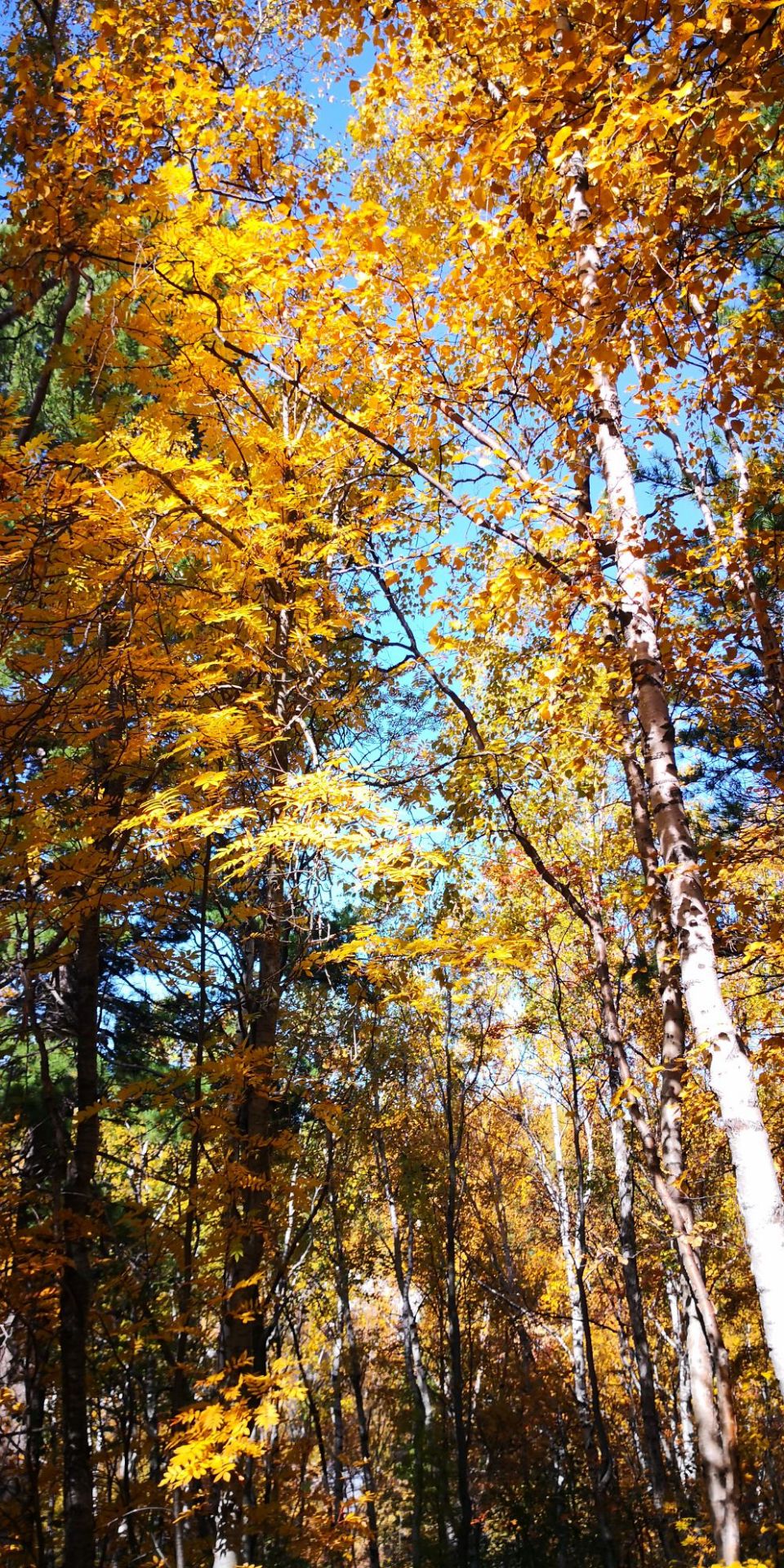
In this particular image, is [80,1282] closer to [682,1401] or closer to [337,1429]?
[337,1429]

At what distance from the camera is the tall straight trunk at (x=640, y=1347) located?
5713 mm

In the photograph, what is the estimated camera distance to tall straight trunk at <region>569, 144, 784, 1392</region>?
2.26 metres

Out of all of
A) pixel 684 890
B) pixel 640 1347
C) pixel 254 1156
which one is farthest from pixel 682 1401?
pixel 684 890

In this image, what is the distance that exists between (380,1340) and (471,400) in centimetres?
1853

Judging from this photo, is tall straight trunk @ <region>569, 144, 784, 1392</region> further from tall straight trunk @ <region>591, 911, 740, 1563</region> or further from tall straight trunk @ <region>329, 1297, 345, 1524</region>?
tall straight trunk @ <region>329, 1297, 345, 1524</region>

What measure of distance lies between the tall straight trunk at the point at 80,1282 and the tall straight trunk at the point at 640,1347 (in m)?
3.21

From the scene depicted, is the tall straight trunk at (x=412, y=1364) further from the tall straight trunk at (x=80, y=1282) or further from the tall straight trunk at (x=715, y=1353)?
the tall straight trunk at (x=715, y=1353)

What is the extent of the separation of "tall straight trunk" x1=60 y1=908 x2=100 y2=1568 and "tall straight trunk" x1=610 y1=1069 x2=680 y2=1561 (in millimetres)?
3207

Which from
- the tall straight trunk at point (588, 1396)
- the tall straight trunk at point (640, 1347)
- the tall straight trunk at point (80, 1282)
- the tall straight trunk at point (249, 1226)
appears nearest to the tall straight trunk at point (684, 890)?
the tall straight trunk at point (249, 1226)

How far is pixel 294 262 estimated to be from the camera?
3.97m

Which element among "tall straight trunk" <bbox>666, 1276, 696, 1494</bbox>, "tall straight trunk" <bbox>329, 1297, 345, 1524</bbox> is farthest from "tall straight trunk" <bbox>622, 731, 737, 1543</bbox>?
"tall straight trunk" <bbox>666, 1276, 696, 1494</bbox>

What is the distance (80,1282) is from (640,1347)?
4.57 meters

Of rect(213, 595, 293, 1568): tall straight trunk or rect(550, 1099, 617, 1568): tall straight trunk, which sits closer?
rect(213, 595, 293, 1568): tall straight trunk

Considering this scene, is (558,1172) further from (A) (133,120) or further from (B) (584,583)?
(A) (133,120)
